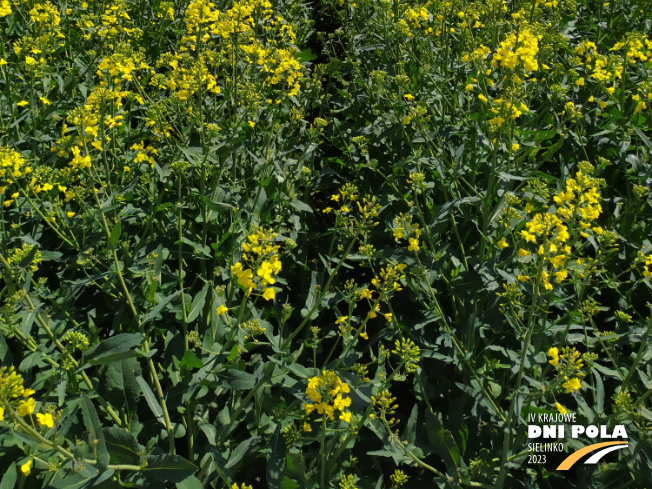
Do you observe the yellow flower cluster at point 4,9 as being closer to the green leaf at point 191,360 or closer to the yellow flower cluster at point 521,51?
the green leaf at point 191,360

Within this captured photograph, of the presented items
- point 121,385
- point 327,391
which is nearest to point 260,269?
point 327,391

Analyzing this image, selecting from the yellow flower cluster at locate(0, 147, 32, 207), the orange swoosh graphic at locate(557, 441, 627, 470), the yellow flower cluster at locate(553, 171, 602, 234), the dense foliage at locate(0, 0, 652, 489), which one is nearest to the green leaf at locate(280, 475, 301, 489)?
the dense foliage at locate(0, 0, 652, 489)

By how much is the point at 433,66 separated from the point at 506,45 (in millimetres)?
1258

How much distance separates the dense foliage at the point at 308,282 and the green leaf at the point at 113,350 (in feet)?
0.04

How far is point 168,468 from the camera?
92.9 inches

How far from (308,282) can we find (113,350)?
1.72 meters

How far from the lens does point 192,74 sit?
3.33m

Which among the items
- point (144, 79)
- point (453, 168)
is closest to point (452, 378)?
point (453, 168)

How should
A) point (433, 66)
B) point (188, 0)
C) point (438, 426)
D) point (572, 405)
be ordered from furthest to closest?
point (188, 0) < point (433, 66) < point (572, 405) < point (438, 426)

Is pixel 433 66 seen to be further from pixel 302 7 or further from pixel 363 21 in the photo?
pixel 302 7

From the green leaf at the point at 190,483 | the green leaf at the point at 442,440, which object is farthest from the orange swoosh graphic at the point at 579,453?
the green leaf at the point at 190,483

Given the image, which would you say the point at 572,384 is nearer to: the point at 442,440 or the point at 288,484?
the point at 442,440

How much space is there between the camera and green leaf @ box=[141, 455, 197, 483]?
91.8 inches

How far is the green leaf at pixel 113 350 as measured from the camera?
232 centimetres
